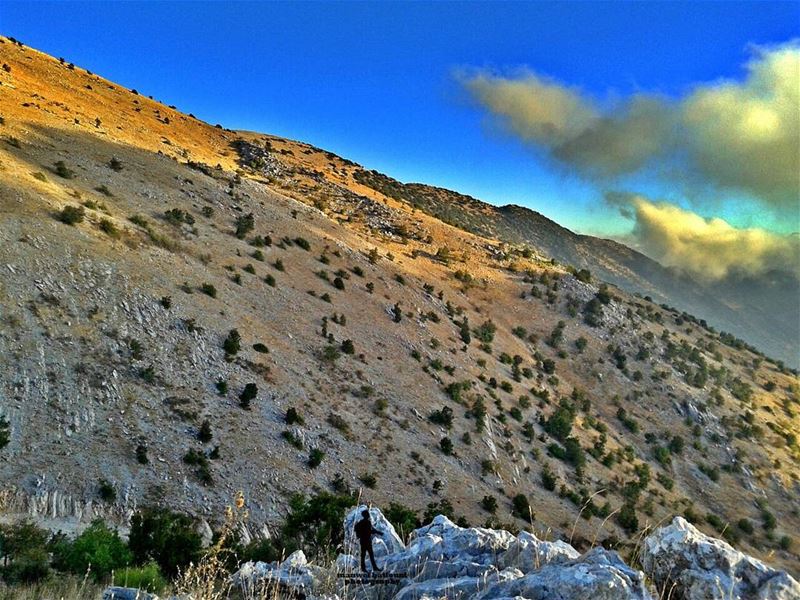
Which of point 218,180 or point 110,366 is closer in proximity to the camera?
point 110,366

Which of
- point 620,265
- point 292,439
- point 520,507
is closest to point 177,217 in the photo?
point 292,439

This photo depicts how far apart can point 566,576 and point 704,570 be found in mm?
1986

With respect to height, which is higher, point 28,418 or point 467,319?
point 467,319

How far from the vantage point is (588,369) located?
5581cm

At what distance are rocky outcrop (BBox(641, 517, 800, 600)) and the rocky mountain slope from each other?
0.65 metres

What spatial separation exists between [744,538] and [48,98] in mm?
82648

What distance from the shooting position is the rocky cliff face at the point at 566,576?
210 inches

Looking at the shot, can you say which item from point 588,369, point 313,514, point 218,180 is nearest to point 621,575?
point 313,514

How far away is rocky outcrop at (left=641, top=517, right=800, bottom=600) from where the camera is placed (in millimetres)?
5730

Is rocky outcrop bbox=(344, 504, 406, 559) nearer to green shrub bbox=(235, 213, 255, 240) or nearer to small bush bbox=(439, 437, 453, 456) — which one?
small bush bbox=(439, 437, 453, 456)

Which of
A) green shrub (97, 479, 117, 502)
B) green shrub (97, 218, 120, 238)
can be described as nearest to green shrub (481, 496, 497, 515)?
green shrub (97, 479, 117, 502)

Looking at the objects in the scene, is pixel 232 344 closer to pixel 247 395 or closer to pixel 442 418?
pixel 247 395

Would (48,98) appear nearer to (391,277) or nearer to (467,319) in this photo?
(391,277)

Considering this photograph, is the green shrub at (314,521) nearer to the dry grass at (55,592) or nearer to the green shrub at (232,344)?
the dry grass at (55,592)
